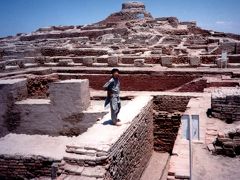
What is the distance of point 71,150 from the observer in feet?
18.4

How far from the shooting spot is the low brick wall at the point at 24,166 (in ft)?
20.6

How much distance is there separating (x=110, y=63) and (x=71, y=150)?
944 cm

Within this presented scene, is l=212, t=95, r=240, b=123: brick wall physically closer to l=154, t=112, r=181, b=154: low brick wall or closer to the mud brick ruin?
the mud brick ruin

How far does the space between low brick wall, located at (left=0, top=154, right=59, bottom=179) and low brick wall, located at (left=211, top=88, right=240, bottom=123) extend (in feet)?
12.9

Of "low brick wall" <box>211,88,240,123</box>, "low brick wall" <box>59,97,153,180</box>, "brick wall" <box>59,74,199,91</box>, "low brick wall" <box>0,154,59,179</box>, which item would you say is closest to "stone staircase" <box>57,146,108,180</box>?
"low brick wall" <box>59,97,153,180</box>

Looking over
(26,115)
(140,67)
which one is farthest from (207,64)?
(26,115)

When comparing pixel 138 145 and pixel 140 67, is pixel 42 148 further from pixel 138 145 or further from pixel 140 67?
pixel 140 67

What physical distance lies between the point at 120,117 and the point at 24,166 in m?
2.39

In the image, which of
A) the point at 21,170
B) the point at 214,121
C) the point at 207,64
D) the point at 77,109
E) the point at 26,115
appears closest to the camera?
the point at 21,170

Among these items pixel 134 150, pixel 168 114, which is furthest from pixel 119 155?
pixel 168 114

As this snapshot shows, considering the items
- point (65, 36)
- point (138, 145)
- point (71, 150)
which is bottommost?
point (138, 145)

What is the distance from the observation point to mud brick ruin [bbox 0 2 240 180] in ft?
18.3

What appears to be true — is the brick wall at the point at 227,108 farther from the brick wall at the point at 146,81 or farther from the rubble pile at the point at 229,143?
the brick wall at the point at 146,81

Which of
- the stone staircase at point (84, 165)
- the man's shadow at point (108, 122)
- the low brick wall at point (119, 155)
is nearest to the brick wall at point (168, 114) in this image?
the low brick wall at point (119, 155)
